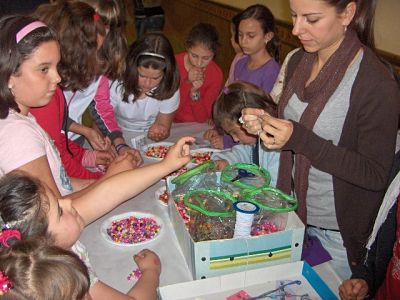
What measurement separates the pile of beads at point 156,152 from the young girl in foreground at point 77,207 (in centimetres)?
64

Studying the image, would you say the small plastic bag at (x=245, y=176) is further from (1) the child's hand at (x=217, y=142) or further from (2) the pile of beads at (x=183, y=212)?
(1) the child's hand at (x=217, y=142)

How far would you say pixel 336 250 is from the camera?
1499 millimetres

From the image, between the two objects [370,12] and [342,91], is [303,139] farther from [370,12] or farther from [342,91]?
[370,12]

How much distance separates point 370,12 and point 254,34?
143 cm

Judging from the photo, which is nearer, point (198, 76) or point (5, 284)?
point (5, 284)

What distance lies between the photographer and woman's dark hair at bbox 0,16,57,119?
1313mm

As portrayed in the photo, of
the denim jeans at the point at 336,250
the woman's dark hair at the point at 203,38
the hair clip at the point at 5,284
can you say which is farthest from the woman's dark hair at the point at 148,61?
the hair clip at the point at 5,284

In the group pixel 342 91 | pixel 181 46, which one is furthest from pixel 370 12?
pixel 181 46

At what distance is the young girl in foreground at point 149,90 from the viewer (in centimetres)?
234

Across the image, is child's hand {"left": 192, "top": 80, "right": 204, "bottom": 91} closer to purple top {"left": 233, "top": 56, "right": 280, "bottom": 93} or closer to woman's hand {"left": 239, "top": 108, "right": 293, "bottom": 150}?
purple top {"left": 233, "top": 56, "right": 280, "bottom": 93}

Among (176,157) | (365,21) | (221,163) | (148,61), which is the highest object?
(365,21)

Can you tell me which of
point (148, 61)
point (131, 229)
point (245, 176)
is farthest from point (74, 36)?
point (245, 176)

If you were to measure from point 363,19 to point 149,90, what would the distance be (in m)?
1.40

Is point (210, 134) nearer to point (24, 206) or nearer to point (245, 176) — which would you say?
point (245, 176)
